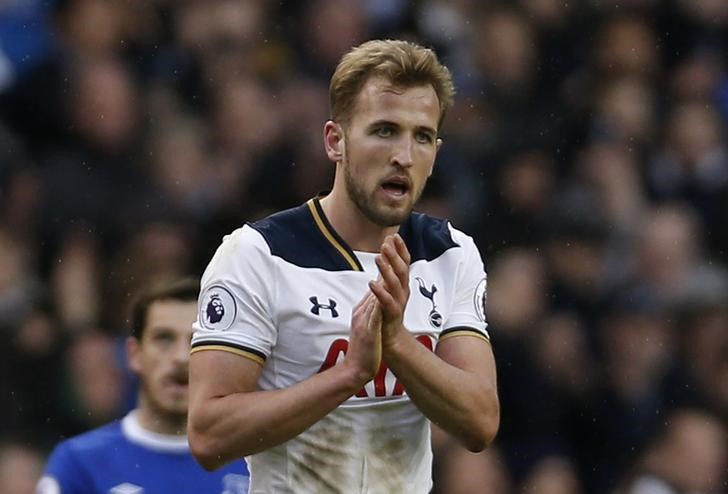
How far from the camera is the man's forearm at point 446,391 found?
157 inches

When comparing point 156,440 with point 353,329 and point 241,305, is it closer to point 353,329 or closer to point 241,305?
point 241,305

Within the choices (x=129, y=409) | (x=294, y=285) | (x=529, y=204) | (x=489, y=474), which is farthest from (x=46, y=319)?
(x=294, y=285)

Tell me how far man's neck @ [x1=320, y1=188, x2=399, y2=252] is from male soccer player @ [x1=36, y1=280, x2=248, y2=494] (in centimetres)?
127

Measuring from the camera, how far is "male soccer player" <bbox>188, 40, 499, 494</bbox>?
4008 millimetres

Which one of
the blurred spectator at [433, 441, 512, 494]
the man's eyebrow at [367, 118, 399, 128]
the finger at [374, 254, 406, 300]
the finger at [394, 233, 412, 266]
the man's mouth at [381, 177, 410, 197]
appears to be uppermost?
the man's eyebrow at [367, 118, 399, 128]

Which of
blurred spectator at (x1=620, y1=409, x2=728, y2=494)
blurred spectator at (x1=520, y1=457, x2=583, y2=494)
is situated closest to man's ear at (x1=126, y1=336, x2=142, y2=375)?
blurred spectator at (x1=520, y1=457, x2=583, y2=494)

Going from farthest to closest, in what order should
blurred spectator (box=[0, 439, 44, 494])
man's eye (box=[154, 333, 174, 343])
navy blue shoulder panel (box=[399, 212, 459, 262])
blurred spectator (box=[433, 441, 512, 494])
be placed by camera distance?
1. blurred spectator (box=[433, 441, 512, 494])
2. blurred spectator (box=[0, 439, 44, 494])
3. man's eye (box=[154, 333, 174, 343])
4. navy blue shoulder panel (box=[399, 212, 459, 262])

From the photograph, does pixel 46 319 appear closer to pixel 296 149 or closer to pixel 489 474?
pixel 296 149

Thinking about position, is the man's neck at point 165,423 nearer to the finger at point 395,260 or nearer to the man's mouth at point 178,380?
the man's mouth at point 178,380

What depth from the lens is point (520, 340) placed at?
8.27m

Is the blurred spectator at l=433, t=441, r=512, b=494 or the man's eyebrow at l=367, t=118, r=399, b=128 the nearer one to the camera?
the man's eyebrow at l=367, t=118, r=399, b=128

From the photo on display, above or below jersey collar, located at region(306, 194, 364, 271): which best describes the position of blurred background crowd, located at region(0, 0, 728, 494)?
below

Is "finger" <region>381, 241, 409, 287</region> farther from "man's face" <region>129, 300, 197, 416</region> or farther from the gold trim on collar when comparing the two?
"man's face" <region>129, 300, 197, 416</region>

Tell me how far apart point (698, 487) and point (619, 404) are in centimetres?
66
